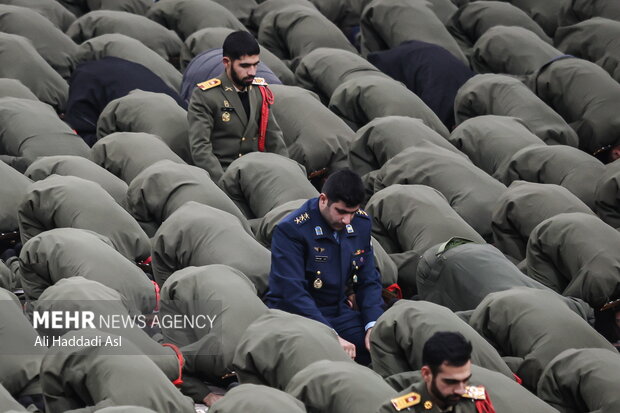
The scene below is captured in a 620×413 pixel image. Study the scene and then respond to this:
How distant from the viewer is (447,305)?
19.1 feet

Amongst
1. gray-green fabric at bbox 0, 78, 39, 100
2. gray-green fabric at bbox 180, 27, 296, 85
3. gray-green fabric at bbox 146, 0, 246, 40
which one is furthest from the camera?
gray-green fabric at bbox 146, 0, 246, 40

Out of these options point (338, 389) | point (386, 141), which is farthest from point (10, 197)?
point (338, 389)

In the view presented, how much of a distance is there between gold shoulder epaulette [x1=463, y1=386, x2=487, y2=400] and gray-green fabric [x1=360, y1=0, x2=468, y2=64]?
177 inches

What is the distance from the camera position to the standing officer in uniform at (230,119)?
6.70m

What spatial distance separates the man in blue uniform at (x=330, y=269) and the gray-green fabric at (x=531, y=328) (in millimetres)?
445

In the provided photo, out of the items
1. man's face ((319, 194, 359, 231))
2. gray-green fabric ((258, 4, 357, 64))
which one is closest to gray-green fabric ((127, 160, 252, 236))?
man's face ((319, 194, 359, 231))

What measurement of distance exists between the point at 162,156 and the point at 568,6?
Answer: 12.1 ft

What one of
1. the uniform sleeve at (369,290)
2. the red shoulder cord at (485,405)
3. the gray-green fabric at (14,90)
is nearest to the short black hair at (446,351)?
the red shoulder cord at (485,405)

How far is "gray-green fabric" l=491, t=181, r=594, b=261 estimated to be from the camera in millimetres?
6473

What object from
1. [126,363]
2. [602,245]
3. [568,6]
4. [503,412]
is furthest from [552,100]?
[126,363]

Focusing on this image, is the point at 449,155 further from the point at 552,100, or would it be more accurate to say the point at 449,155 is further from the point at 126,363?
the point at 126,363

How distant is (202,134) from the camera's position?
6727 millimetres

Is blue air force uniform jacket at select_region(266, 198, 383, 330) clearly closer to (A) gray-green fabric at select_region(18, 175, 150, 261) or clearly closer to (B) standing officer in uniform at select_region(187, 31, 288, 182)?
(A) gray-green fabric at select_region(18, 175, 150, 261)

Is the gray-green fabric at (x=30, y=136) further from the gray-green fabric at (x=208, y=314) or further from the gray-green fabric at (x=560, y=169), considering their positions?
the gray-green fabric at (x=560, y=169)
